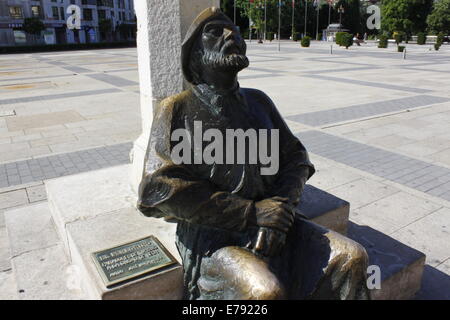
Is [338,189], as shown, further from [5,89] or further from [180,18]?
[5,89]

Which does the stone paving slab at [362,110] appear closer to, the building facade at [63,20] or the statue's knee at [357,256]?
the statue's knee at [357,256]

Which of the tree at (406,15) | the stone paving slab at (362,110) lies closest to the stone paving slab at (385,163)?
the stone paving slab at (362,110)

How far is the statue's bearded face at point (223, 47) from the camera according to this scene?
6.66 ft

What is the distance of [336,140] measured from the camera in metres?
6.83

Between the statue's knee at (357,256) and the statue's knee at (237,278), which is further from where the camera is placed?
the statue's knee at (357,256)

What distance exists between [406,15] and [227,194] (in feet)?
180

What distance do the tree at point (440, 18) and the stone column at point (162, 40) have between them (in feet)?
174

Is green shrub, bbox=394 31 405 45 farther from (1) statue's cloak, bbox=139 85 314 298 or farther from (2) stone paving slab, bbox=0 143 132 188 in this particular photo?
(1) statue's cloak, bbox=139 85 314 298

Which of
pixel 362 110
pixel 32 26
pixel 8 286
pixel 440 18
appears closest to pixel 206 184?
pixel 8 286

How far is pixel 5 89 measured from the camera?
13055 mm

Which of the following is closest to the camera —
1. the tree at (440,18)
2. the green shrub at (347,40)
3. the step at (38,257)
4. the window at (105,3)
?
the step at (38,257)

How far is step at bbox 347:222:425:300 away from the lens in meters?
2.78

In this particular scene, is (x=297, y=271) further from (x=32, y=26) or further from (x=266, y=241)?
(x=32, y=26)

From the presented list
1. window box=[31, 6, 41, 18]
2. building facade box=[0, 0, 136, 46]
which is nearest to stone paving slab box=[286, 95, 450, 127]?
building facade box=[0, 0, 136, 46]
